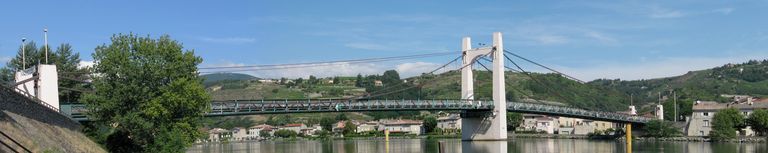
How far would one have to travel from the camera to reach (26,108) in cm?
2450

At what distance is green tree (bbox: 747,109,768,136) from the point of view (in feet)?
205

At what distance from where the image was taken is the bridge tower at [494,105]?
6216cm

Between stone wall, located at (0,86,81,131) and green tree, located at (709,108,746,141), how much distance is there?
50245mm

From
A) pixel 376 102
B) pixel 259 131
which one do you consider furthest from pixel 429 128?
pixel 376 102

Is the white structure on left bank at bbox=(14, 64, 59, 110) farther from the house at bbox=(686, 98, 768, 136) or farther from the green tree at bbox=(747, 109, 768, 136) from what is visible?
the house at bbox=(686, 98, 768, 136)

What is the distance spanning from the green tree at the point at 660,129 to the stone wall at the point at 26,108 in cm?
5563

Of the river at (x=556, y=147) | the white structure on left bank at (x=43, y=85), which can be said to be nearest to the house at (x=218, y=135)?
the river at (x=556, y=147)

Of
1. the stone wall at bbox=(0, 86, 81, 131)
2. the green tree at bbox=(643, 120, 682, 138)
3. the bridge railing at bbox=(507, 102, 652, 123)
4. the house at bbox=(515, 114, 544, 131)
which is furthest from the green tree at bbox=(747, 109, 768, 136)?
the stone wall at bbox=(0, 86, 81, 131)

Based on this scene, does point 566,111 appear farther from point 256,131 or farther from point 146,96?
point 256,131

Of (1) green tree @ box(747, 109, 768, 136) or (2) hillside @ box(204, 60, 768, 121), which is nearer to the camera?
(1) green tree @ box(747, 109, 768, 136)

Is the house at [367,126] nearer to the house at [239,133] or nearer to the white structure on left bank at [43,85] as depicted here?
the house at [239,133]

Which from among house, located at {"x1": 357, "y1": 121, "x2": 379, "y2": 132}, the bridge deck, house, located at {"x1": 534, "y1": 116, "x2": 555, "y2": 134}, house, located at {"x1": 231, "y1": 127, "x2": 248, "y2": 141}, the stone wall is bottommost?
house, located at {"x1": 231, "y1": 127, "x2": 248, "y2": 141}

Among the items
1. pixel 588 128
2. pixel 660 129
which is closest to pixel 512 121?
pixel 588 128

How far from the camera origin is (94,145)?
27.2 metres
